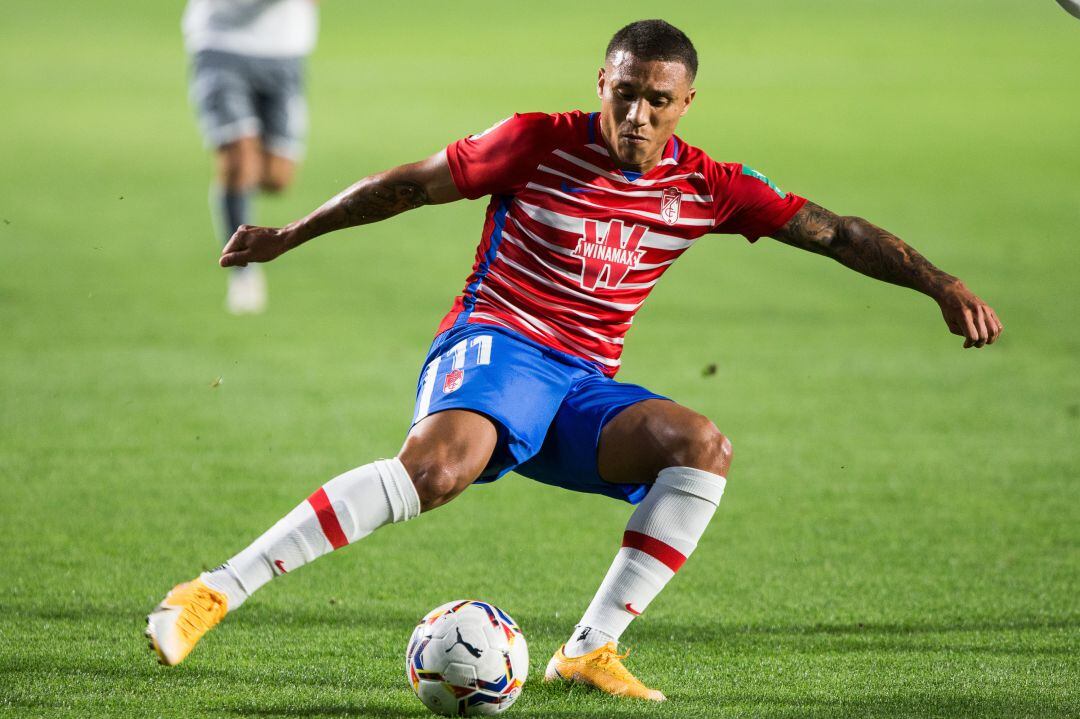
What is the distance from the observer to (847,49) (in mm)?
36375

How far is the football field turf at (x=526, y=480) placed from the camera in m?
4.83

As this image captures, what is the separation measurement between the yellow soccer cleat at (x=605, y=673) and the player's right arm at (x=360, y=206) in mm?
1445

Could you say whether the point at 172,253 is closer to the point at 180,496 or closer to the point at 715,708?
the point at 180,496

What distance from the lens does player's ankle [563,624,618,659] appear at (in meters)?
4.62

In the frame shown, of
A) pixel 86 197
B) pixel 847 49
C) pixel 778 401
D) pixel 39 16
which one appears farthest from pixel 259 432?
pixel 39 16

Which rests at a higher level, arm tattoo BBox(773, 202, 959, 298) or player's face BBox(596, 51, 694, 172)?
player's face BBox(596, 51, 694, 172)

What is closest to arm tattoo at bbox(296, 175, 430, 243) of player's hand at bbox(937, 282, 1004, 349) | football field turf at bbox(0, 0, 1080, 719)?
football field turf at bbox(0, 0, 1080, 719)

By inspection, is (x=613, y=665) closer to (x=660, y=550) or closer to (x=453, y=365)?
(x=660, y=550)

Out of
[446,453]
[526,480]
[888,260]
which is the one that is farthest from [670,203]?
[526,480]

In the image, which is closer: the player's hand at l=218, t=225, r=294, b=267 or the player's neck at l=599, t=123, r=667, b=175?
the player's hand at l=218, t=225, r=294, b=267

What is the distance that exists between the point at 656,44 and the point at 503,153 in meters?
0.58

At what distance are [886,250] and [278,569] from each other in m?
2.12

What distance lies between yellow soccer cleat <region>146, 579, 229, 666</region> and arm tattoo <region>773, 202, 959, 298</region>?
6.82 ft

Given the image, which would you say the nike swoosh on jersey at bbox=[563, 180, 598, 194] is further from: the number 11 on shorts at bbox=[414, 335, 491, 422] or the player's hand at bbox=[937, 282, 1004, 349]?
the player's hand at bbox=[937, 282, 1004, 349]
